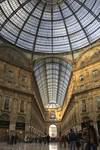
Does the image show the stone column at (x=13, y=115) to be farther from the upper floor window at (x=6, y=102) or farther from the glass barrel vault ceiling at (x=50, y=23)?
the glass barrel vault ceiling at (x=50, y=23)

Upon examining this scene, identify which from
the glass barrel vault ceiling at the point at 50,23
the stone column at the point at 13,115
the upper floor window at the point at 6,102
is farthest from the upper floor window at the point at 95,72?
the upper floor window at the point at 6,102

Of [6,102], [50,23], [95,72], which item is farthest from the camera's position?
[50,23]

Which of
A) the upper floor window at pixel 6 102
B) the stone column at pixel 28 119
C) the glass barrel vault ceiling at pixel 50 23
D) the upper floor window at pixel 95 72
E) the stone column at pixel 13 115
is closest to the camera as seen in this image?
the stone column at pixel 13 115

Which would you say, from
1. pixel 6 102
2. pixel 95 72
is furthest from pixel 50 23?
pixel 6 102

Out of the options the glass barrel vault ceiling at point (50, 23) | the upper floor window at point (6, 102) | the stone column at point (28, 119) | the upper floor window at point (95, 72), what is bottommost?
the stone column at point (28, 119)

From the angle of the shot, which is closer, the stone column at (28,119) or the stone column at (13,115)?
the stone column at (13,115)

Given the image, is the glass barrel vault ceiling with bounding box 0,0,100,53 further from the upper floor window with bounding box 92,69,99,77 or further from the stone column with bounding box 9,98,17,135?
the stone column with bounding box 9,98,17,135

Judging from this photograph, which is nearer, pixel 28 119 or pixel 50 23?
→ pixel 28 119

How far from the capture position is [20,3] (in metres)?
33.3

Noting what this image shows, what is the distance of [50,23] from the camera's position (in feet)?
125

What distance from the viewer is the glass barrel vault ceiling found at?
111 feet

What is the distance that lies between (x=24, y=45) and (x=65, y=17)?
36.0 ft

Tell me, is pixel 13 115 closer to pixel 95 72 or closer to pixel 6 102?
pixel 6 102

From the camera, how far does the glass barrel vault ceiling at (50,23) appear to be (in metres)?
33.8
